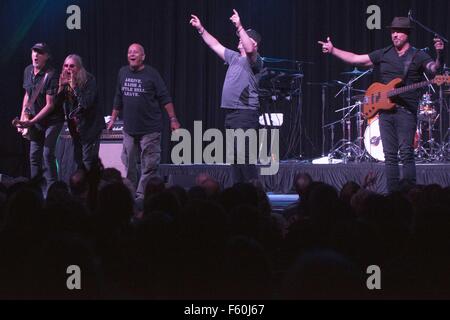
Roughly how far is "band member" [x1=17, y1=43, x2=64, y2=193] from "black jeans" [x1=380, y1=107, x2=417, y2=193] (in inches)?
148

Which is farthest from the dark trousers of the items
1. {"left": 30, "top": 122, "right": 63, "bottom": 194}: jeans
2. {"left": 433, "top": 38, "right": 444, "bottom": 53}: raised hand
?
{"left": 433, "top": 38, "right": 444, "bottom": 53}: raised hand

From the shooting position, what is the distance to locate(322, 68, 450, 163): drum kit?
11.8 m

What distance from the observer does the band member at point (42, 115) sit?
8.30 meters

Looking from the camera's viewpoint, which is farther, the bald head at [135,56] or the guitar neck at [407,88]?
the bald head at [135,56]

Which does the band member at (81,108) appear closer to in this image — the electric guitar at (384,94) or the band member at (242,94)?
the band member at (242,94)

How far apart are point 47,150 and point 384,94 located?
3.86 meters

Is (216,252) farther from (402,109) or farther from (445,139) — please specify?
(445,139)

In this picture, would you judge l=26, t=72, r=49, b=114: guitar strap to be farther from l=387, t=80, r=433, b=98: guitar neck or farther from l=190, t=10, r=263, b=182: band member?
l=387, t=80, r=433, b=98: guitar neck

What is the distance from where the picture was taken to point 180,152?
12.7 m

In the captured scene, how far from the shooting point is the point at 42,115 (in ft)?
27.2

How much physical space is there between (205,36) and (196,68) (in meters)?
5.78

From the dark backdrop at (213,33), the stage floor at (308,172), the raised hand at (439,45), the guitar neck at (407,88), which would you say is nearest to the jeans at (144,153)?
the stage floor at (308,172)

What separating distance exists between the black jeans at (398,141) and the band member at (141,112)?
2415 mm
